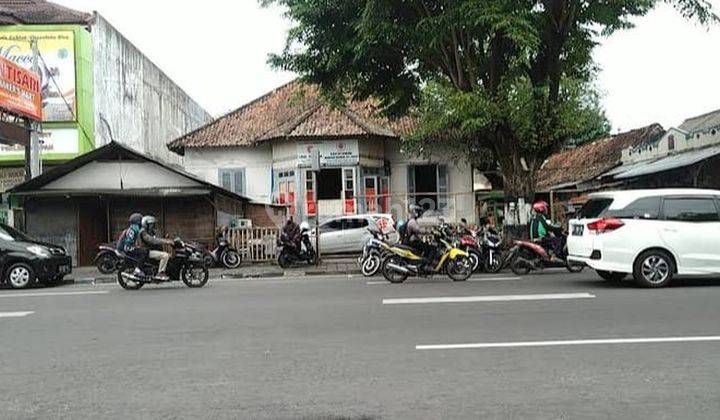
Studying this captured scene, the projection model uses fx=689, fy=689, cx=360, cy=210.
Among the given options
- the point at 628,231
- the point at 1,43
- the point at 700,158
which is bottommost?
the point at 628,231

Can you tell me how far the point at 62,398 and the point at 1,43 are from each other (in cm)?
2255

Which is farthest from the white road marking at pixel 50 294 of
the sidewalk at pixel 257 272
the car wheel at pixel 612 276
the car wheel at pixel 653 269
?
the car wheel at pixel 653 269

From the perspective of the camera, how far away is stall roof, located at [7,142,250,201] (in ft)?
65.3

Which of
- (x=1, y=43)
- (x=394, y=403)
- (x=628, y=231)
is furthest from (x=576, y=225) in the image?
(x=1, y=43)

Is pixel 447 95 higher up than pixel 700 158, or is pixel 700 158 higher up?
pixel 447 95

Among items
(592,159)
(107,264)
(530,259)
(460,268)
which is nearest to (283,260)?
(107,264)

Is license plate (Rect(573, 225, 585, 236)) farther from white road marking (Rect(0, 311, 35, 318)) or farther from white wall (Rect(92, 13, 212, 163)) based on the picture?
white wall (Rect(92, 13, 212, 163))

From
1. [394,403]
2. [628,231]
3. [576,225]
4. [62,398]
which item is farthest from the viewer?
[576,225]

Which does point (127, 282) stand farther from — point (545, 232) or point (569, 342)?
point (569, 342)

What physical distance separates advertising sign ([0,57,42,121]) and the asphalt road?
8909 mm

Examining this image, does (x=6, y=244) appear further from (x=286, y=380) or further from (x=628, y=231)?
(x=628, y=231)

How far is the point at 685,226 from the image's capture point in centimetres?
1170

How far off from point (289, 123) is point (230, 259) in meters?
9.52

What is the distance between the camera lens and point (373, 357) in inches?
265
